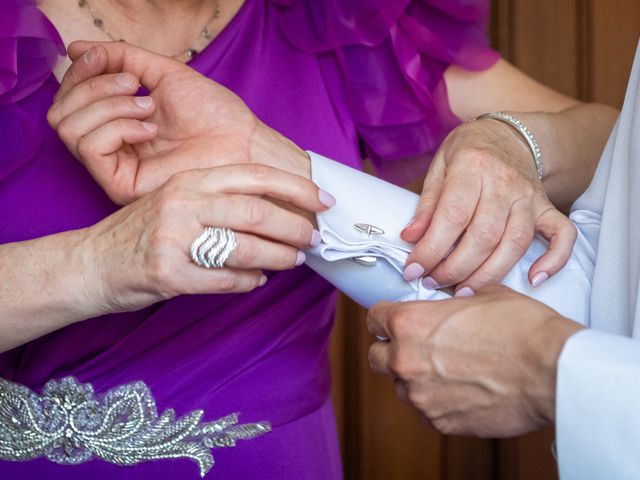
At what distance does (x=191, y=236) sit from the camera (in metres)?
0.84

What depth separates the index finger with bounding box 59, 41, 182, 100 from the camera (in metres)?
0.98

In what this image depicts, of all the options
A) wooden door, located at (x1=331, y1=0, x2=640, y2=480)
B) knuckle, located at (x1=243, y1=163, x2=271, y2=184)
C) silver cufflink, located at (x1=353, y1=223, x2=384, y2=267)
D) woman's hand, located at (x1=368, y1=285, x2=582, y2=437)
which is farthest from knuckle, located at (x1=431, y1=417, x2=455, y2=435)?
wooden door, located at (x1=331, y1=0, x2=640, y2=480)

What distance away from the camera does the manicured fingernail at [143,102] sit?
951 millimetres

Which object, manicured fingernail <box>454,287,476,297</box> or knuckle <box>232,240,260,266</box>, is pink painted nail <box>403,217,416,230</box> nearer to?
manicured fingernail <box>454,287,476,297</box>

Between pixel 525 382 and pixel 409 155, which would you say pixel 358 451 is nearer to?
pixel 409 155

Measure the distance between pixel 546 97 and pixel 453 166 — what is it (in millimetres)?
415

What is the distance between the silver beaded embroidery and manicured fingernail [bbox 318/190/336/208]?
0.31m

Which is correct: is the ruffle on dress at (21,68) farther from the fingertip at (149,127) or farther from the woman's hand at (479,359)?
the woman's hand at (479,359)

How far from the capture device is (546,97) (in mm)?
1334

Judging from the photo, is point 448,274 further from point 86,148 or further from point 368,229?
point 86,148

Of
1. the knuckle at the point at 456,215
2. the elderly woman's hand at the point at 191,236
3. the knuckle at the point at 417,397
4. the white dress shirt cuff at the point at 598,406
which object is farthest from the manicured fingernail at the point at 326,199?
the white dress shirt cuff at the point at 598,406

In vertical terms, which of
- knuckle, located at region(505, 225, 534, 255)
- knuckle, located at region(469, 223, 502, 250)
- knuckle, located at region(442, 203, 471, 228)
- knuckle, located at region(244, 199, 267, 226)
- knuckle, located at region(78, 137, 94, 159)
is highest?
knuckle, located at region(78, 137, 94, 159)

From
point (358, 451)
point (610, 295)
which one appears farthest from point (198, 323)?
point (358, 451)

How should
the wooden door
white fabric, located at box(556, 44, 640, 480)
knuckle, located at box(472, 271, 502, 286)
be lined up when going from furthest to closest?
the wooden door < knuckle, located at box(472, 271, 502, 286) < white fabric, located at box(556, 44, 640, 480)
